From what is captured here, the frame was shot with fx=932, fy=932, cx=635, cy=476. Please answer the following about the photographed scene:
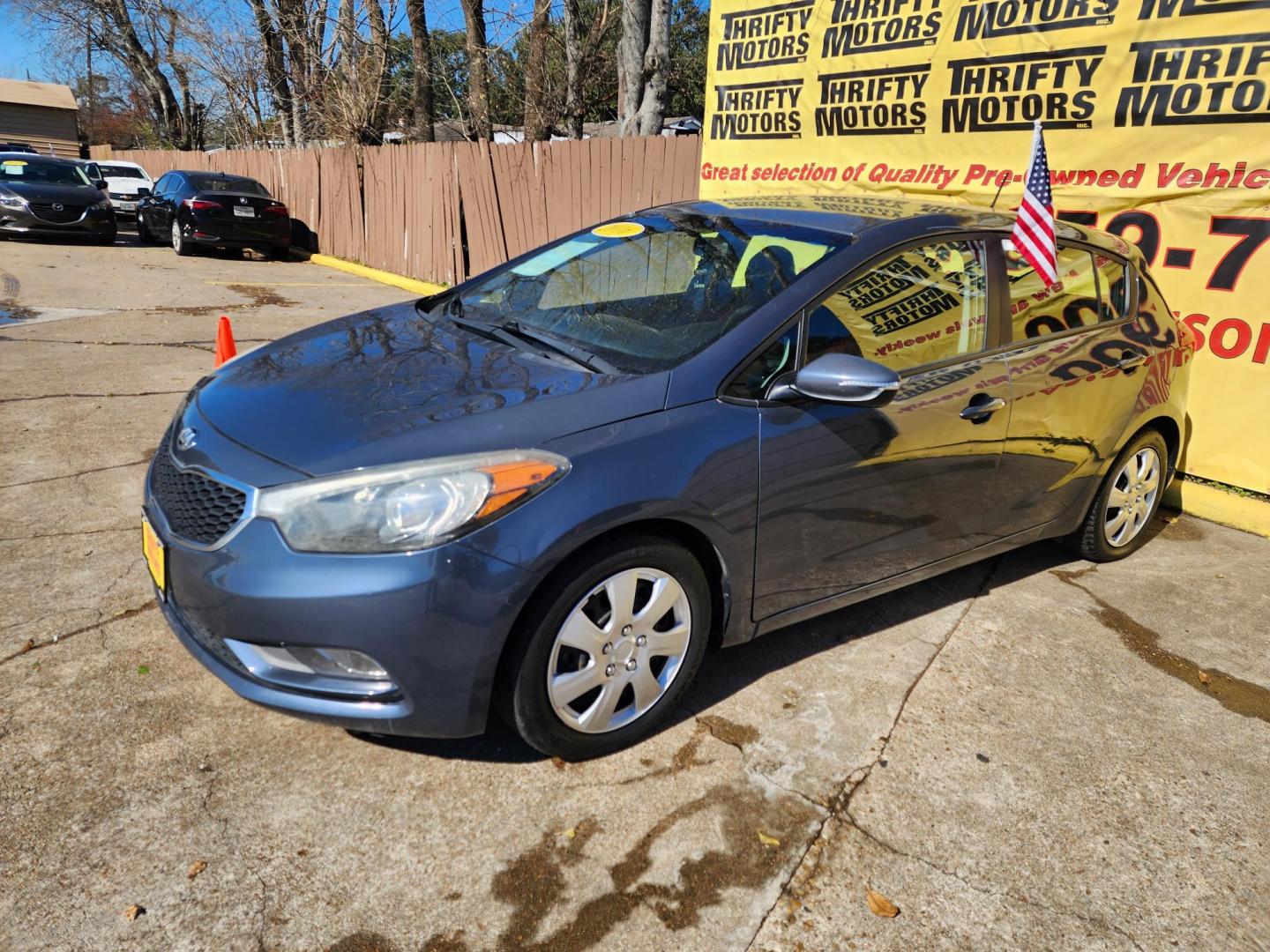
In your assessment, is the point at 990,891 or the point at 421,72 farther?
the point at 421,72

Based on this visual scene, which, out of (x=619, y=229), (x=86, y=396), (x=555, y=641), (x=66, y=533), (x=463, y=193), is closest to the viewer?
(x=555, y=641)

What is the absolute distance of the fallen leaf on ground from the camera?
237 centimetres

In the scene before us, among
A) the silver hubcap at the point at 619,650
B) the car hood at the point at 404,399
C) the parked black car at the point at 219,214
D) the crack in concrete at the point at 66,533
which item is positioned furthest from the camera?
the parked black car at the point at 219,214

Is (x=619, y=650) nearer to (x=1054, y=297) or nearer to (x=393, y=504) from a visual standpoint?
(x=393, y=504)

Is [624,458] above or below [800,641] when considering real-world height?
above

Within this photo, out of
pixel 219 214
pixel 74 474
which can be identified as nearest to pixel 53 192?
pixel 219 214

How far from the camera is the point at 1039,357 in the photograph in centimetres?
Result: 372

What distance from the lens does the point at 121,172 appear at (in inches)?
865

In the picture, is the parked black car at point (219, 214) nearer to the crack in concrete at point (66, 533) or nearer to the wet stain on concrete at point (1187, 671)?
the crack in concrete at point (66, 533)

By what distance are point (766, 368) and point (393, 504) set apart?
1.26m

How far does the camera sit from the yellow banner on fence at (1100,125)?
5.22m

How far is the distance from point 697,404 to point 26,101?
5774 cm

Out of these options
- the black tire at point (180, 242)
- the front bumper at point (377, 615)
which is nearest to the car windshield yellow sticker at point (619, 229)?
the front bumper at point (377, 615)

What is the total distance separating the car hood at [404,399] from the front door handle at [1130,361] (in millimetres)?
2418
